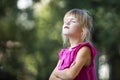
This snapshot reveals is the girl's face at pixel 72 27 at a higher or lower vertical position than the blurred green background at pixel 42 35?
higher

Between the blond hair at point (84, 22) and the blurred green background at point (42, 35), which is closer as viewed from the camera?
the blond hair at point (84, 22)

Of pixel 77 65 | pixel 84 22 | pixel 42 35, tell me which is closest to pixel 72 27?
pixel 84 22

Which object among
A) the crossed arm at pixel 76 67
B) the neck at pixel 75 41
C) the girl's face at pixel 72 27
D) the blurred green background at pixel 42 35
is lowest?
the blurred green background at pixel 42 35

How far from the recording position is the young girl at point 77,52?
2170 millimetres

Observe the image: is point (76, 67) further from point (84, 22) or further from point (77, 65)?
point (84, 22)

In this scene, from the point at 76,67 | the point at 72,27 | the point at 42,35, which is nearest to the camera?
the point at 76,67

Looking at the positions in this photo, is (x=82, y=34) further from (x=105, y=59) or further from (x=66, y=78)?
(x=105, y=59)

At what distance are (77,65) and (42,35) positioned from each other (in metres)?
9.64

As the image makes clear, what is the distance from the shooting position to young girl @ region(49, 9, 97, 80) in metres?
2.17

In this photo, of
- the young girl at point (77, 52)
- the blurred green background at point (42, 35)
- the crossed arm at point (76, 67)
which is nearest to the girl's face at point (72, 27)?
the young girl at point (77, 52)

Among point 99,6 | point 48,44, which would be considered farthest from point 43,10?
point 99,6

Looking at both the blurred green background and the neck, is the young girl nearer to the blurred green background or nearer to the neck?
the neck

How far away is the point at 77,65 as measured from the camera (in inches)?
85.0

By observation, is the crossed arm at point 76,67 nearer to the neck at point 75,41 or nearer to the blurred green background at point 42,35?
the neck at point 75,41
